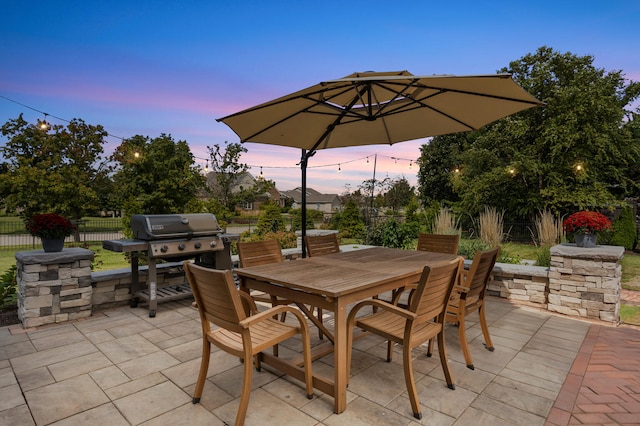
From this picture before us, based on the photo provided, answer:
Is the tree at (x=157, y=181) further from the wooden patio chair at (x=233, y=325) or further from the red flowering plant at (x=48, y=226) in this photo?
the wooden patio chair at (x=233, y=325)

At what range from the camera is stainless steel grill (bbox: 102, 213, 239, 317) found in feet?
11.4

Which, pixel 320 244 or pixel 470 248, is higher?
pixel 320 244

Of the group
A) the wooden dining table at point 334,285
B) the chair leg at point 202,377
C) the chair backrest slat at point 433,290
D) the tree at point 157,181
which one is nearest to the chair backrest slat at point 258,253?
the wooden dining table at point 334,285

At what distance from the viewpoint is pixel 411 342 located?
6.33ft

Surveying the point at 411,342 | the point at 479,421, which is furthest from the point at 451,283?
the point at 479,421

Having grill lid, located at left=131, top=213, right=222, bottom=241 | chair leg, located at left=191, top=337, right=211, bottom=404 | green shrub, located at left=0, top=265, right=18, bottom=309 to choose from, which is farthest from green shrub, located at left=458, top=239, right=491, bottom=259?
green shrub, located at left=0, top=265, right=18, bottom=309

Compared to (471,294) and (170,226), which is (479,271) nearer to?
(471,294)

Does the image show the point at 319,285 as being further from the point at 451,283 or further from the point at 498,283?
the point at 498,283

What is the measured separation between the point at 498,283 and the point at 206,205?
628 centimetres

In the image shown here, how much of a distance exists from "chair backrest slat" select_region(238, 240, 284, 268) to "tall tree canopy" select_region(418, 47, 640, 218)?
11.4 m

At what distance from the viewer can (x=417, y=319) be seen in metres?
1.91

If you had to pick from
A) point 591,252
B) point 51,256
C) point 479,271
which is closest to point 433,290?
point 479,271

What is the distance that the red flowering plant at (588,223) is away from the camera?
366 centimetres

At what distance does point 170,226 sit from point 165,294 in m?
0.83
